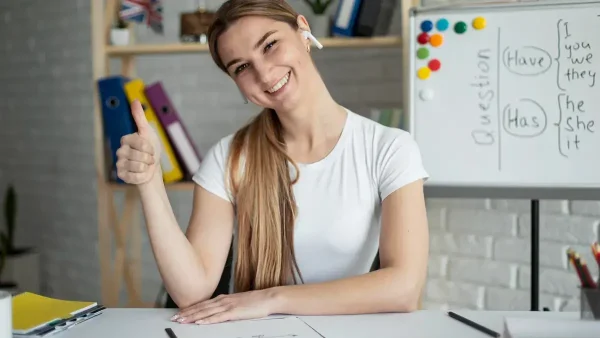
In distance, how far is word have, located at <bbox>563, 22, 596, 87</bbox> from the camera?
1.74m

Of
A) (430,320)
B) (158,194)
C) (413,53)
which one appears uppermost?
(413,53)

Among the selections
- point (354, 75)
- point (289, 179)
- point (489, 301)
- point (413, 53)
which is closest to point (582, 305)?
point (289, 179)

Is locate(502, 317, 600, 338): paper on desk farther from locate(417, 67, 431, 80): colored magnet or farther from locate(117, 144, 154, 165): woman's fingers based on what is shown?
locate(417, 67, 431, 80): colored magnet

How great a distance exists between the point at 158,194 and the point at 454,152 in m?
0.89

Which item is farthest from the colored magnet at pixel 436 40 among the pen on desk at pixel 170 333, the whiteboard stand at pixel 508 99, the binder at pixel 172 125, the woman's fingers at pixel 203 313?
the pen on desk at pixel 170 333

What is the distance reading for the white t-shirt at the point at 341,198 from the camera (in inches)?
57.4

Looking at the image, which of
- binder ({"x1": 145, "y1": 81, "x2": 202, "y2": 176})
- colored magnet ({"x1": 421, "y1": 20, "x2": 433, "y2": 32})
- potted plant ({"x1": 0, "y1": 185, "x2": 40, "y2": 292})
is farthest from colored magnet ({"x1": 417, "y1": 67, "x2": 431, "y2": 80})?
potted plant ({"x1": 0, "y1": 185, "x2": 40, "y2": 292})

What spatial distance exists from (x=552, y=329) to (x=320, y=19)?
153 centimetres

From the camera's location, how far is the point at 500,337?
1005 millimetres

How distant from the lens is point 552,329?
87cm

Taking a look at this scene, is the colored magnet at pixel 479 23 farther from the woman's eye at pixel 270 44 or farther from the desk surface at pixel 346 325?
the desk surface at pixel 346 325

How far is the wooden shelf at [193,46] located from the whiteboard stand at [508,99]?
0.16m

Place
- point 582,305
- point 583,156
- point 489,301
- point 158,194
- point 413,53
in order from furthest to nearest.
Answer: point 489,301 → point 413,53 → point 583,156 → point 158,194 → point 582,305

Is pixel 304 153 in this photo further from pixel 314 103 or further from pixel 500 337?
pixel 500 337
